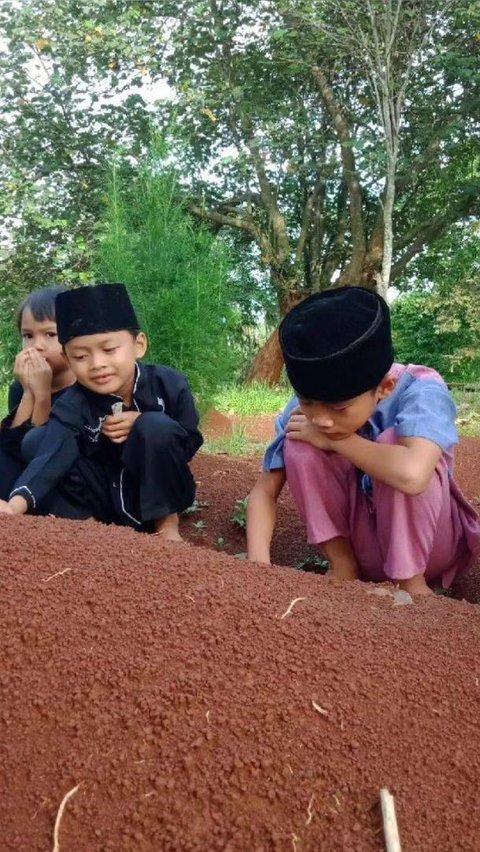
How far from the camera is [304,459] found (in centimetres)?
223

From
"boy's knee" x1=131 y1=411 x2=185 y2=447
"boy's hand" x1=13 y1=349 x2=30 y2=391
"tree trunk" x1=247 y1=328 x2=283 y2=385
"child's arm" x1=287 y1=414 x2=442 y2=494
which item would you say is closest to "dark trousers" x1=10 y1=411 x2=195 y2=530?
"boy's knee" x1=131 y1=411 x2=185 y2=447

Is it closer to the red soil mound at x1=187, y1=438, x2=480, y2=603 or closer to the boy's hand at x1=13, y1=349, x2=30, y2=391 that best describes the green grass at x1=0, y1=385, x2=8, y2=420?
the red soil mound at x1=187, y1=438, x2=480, y2=603

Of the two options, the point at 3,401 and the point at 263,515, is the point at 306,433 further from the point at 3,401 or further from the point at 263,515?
the point at 3,401

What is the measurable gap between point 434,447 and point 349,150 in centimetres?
943

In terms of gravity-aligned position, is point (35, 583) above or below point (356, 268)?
above

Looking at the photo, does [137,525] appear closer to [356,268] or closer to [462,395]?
[462,395]

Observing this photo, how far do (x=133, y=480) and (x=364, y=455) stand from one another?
1.03 metres

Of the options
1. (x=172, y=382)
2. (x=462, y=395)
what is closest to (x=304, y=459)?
(x=172, y=382)

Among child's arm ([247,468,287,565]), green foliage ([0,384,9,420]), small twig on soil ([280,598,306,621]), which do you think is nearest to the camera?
small twig on soil ([280,598,306,621])

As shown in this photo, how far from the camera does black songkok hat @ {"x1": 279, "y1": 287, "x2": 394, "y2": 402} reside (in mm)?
1945

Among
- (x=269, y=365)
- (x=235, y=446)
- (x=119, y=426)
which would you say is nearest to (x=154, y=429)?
(x=119, y=426)

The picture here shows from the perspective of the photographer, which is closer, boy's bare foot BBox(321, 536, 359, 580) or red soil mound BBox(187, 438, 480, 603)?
boy's bare foot BBox(321, 536, 359, 580)

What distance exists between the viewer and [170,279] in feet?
20.0

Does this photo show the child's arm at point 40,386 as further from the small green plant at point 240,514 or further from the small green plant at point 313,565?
the small green plant at point 313,565
